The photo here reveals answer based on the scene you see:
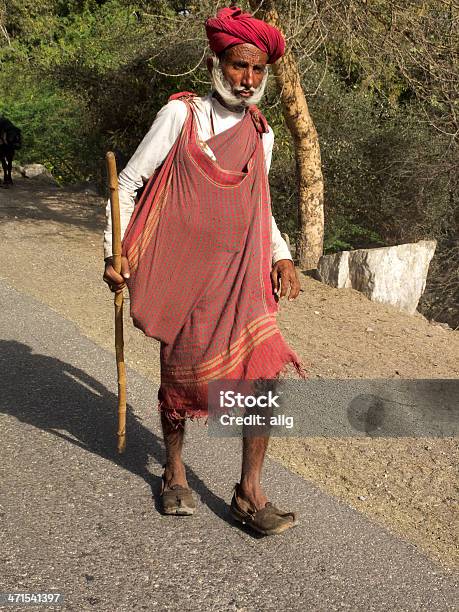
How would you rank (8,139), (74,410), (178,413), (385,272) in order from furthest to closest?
(8,139)
(385,272)
(74,410)
(178,413)

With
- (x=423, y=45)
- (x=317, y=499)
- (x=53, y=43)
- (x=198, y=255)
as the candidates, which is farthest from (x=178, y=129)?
(x=53, y=43)

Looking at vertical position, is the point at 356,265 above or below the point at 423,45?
below

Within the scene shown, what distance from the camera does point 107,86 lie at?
1494 cm

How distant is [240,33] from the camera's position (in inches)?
134

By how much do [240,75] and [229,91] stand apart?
0.08 meters

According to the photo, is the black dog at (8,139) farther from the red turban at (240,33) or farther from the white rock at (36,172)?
the red turban at (240,33)

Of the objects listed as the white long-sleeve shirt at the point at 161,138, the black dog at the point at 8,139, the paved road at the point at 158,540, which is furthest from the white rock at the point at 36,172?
the white long-sleeve shirt at the point at 161,138

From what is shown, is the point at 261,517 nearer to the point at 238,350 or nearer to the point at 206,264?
the point at 238,350

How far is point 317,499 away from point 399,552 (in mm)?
570

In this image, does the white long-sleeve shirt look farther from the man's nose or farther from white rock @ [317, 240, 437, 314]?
white rock @ [317, 240, 437, 314]

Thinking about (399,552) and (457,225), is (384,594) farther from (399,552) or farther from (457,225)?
(457,225)

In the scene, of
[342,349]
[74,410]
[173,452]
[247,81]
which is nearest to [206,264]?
[247,81]

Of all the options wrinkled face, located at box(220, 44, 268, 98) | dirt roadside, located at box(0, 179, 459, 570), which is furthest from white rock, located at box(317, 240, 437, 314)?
wrinkled face, located at box(220, 44, 268, 98)

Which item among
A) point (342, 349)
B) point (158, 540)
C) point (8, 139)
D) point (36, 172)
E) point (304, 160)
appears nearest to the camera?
point (158, 540)
